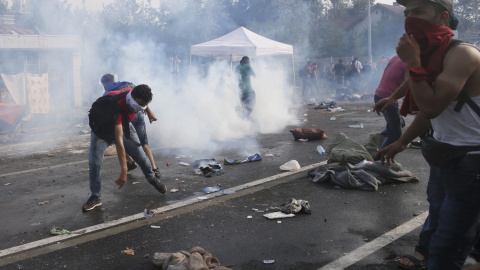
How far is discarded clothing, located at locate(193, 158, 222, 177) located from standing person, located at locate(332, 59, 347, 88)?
20310 millimetres

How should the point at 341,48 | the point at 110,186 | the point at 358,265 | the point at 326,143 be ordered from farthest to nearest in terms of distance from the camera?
the point at 341,48, the point at 326,143, the point at 110,186, the point at 358,265

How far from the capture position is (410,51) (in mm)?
2182

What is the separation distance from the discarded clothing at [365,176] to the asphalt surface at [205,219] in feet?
0.40

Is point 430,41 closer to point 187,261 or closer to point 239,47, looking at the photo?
point 187,261

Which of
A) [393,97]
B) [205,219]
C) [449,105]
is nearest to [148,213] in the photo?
[205,219]

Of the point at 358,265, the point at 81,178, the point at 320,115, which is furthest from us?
the point at 320,115

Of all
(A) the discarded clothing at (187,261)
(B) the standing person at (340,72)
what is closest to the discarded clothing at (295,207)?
(A) the discarded clothing at (187,261)

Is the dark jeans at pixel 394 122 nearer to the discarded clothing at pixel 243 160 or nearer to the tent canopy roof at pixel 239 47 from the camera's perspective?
the discarded clothing at pixel 243 160

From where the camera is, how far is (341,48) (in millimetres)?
38031

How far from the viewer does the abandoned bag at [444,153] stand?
2234 mm

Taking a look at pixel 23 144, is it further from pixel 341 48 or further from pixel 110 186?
pixel 341 48

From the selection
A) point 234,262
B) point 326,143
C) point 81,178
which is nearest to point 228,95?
point 326,143

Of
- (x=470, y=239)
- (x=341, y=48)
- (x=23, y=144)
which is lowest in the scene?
(x=23, y=144)

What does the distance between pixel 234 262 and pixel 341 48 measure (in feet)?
120
